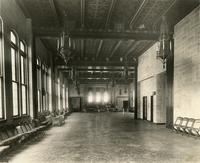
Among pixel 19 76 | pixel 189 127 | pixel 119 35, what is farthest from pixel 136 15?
pixel 19 76

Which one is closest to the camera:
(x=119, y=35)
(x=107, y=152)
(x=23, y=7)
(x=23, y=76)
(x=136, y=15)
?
(x=107, y=152)

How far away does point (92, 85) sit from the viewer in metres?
36.0

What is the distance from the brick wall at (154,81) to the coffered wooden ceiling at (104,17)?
4034mm

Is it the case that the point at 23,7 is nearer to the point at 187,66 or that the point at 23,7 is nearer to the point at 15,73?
the point at 15,73

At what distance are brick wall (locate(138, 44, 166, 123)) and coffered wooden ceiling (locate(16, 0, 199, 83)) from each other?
4.03 meters

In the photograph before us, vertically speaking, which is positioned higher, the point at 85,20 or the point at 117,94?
the point at 85,20

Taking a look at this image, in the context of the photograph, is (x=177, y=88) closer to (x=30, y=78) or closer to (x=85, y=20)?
(x=85, y=20)

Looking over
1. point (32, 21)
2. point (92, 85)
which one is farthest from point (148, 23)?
point (92, 85)

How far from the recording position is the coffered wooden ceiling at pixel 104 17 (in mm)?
8883

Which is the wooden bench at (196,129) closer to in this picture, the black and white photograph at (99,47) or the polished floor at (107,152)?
the black and white photograph at (99,47)

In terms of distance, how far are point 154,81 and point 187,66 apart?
572 centimetres

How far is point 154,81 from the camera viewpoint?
15719 mm

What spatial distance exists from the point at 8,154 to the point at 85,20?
6738 millimetres

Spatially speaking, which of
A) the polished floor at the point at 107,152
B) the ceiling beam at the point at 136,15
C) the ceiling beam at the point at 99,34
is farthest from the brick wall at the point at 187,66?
the ceiling beam at the point at 136,15
